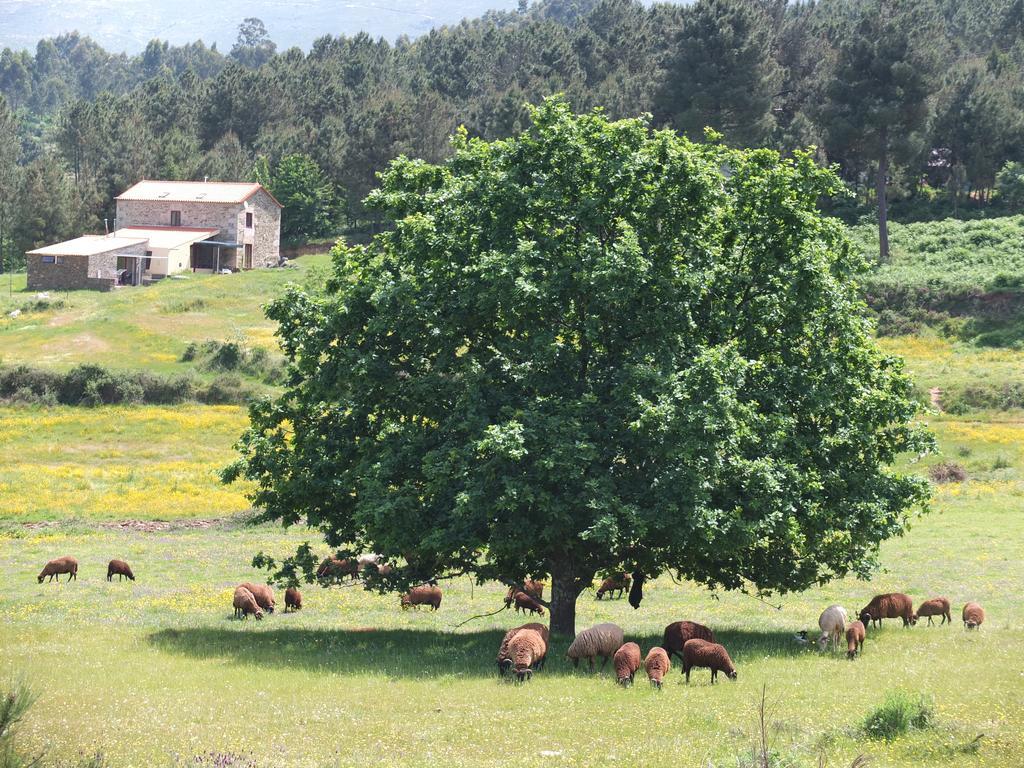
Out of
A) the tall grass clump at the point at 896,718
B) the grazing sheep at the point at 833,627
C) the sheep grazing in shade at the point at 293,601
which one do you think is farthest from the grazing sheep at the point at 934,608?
the sheep grazing in shade at the point at 293,601

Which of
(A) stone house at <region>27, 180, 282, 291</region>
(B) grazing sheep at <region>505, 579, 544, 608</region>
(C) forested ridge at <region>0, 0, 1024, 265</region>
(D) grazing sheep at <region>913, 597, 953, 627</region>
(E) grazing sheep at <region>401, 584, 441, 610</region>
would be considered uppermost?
(C) forested ridge at <region>0, 0, 1024, 265</region>

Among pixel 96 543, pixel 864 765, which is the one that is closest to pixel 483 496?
pixel 864 765

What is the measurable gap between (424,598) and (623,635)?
10.2 metres

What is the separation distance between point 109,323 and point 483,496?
75.8m

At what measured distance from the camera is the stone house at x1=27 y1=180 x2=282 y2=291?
112750 millimetres

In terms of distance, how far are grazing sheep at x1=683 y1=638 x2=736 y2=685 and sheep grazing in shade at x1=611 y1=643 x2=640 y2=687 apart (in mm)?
1083

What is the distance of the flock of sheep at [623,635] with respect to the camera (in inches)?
947

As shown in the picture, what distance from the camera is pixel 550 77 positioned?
498 feet

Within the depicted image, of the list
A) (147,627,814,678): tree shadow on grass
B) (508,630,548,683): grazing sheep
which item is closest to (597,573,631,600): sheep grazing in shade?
(147,627,814,678): tree shadow on grass

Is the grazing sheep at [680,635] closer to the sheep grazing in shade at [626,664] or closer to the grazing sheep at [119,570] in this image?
the sheep grazing in shade at [626,664]

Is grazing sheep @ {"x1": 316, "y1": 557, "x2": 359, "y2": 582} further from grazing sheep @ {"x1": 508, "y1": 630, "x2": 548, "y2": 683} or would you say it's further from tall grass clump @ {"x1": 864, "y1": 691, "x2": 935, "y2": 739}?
tall grass clump @ {"x1": 864, "y1": 691, "x2": 935, "y2": 739}

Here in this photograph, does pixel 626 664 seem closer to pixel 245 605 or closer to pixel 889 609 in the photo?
pixel 889 609

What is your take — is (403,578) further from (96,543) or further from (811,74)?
(811,74)

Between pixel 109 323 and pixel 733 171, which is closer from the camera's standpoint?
pixel 733 171
